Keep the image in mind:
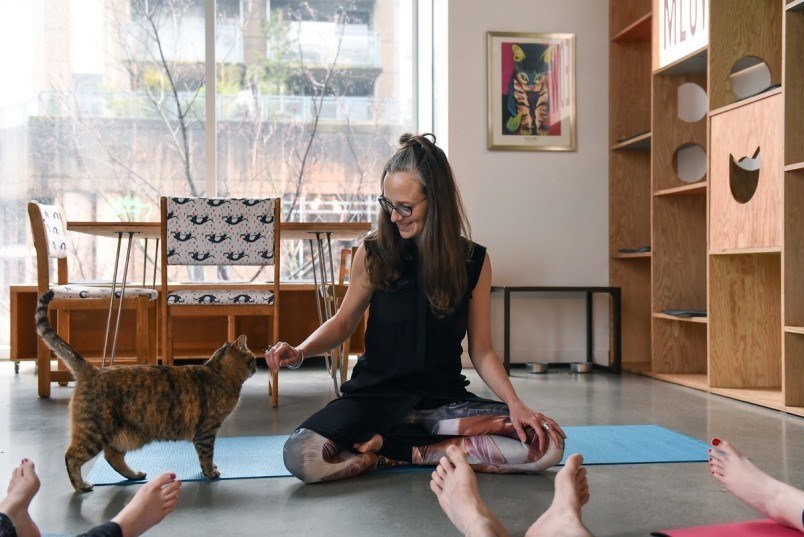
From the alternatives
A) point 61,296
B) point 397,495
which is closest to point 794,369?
point 397,495

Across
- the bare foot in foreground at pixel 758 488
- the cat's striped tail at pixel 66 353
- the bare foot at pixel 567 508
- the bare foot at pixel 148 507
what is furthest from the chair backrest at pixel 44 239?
the bare foot in foreground at pixel 758 488

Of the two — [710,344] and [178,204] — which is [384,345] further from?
[710,344]

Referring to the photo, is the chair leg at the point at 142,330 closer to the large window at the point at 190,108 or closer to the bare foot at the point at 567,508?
the large window at the point at 190,108

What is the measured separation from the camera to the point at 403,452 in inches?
96.2

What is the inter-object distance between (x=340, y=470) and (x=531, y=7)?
155 inches

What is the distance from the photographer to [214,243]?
3.60 metres

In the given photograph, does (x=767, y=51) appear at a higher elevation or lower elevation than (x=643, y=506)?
higher

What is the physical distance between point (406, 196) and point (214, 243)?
1526 mm

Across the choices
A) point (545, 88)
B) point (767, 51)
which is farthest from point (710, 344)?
point (545, 88)

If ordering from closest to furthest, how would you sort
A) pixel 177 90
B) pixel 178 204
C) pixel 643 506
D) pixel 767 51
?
pixel 643 506 → pixel 178 204 → pixel 767 51 → pixel 177 90

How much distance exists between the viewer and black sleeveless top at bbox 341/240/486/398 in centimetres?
240

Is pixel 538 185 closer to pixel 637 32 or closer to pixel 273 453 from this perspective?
pixel 637 32

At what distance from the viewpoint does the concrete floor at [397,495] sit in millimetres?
1889

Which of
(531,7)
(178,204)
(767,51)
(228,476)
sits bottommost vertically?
(228,476)
